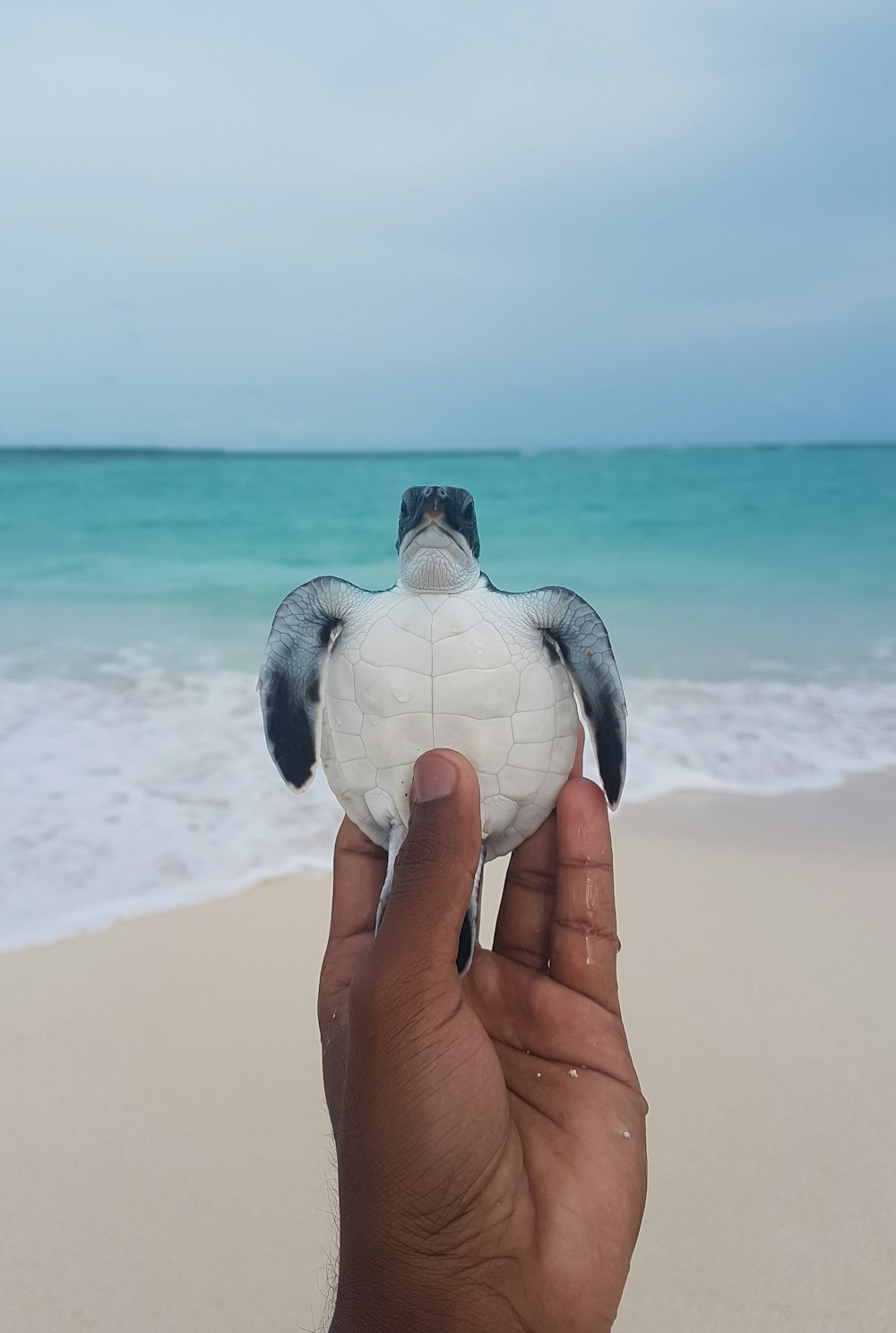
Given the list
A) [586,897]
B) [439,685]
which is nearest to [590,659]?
[439,685]

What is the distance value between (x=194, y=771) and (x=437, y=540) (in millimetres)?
2277

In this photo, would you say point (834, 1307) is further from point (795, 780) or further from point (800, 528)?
point (800, 528)

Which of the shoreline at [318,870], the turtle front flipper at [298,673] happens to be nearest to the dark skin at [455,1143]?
the turtle front flipper at [298,673]

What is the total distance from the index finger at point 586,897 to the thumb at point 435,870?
262mm

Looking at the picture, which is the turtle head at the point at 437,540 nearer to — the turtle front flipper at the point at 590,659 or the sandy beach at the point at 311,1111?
the turtle front flipper at the point at 590,659

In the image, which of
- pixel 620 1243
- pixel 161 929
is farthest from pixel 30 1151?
pixel 620 1243

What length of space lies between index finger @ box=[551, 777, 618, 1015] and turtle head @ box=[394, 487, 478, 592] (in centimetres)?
38

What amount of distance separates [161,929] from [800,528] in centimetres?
1192

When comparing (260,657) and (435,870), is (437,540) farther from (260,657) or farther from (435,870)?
(260,657)

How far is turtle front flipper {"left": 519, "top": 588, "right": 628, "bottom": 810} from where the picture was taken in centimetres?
137

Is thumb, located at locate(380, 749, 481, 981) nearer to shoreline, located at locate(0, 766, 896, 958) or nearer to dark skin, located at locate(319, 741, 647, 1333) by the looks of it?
dark skin, located at locate(319, 741, 647, 1333)

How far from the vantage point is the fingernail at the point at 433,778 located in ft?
3.85

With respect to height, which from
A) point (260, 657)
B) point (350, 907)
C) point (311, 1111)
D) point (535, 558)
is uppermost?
point (535, 558)

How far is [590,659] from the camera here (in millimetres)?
1379
